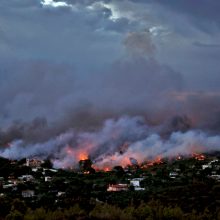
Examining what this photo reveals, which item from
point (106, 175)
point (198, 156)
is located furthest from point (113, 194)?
point (198, 156)

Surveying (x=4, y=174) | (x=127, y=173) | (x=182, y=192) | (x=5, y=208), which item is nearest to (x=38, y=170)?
(x=4, y=174)

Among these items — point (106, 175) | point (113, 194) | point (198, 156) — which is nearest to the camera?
point (113, 194)

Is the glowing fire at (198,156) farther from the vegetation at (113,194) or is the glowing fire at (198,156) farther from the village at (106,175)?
the vegetation at (113,194)

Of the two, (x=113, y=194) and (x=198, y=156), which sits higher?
(x=198, y=156)

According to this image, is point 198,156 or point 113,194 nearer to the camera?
point 113,194

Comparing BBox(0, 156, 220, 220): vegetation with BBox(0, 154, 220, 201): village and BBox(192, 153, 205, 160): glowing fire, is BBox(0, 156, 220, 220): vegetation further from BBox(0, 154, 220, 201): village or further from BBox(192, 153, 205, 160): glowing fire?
BBox(192, 153, 205, 160): glowing fire

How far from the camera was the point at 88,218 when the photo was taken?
1516 cm

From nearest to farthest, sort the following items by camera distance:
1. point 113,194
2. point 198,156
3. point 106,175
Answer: point 113,194 < point 106,175 < point 198,156

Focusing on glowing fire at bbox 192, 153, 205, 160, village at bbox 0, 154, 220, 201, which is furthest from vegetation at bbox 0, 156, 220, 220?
glowing fire at bbox 192, 153, 205, 160

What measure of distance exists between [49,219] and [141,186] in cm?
2713

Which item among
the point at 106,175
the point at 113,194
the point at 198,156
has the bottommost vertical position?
the point at 113,194

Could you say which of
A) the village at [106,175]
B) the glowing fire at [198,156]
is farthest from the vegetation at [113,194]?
the glowing fire at [198,156]

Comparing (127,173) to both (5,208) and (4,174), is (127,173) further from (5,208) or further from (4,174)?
(5,208)

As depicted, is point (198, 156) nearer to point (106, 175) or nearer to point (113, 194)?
point (106, 175)
